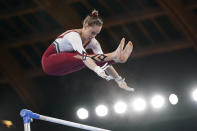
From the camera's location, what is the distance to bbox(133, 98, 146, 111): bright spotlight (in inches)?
461

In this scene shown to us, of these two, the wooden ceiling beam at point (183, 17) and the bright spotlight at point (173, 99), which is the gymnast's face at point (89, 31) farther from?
the bright spotlight at point (173, 99)

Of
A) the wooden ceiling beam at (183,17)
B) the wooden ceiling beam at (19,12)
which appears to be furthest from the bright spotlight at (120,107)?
the wooden ceiling beam at (19,12)

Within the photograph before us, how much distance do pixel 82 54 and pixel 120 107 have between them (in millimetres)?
7024

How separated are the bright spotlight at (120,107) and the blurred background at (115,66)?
4.3 inches

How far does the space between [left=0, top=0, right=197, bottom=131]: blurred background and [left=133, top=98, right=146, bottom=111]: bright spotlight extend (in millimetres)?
129

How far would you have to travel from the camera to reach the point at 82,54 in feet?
16.9

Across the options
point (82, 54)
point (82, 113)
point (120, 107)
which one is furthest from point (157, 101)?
point (82, 54)

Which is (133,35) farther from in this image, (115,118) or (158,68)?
(115,118)

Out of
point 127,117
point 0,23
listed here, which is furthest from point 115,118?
point 0,23

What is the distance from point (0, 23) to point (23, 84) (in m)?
1.99

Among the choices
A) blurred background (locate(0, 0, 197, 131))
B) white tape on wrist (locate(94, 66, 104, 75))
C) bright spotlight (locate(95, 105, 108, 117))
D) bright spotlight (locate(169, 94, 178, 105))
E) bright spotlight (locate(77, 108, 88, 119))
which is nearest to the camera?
white tape on wrist (locate(94, 66, 104, 75))

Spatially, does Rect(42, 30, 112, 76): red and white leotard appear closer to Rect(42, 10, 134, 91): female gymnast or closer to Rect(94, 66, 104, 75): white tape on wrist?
Rect(42, 10, 134, 91): female gymnast

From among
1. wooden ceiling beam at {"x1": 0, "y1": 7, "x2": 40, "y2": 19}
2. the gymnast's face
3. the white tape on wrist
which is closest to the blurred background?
wooden ceiling beam at {"x1": 0, "y1": 7, "x2": 40, "y2": 19}

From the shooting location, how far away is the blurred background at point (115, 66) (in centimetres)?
1145
